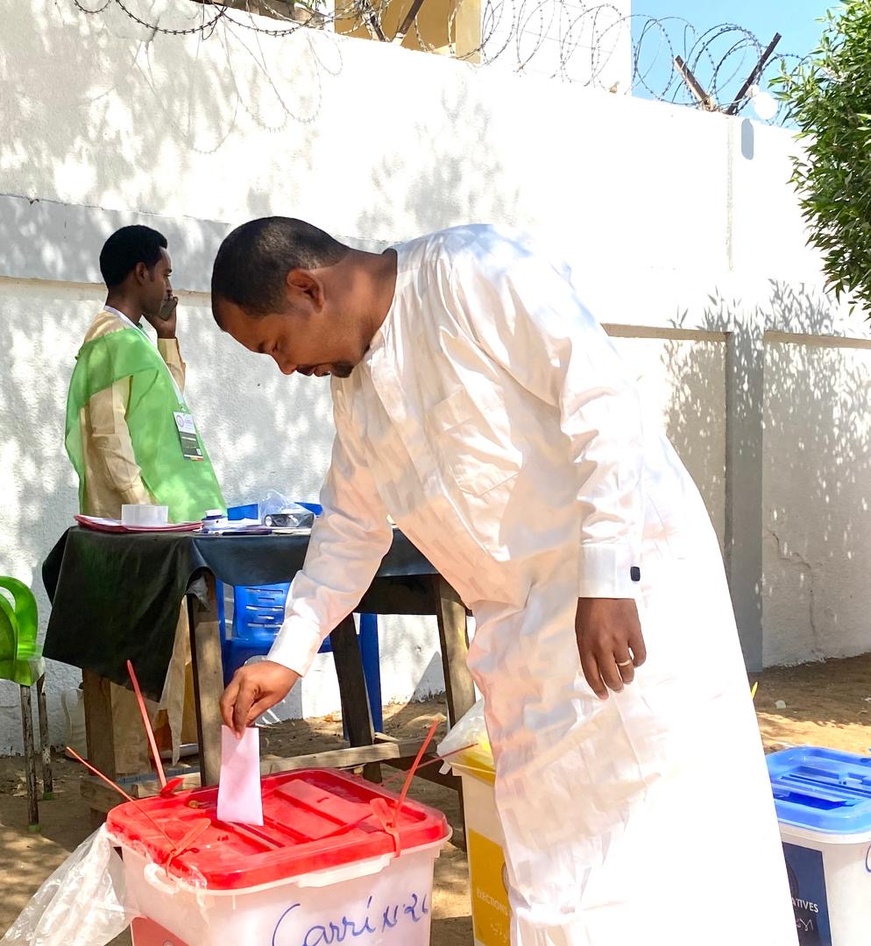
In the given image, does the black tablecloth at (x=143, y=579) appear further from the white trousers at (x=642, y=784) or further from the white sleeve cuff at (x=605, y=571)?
the white sleeve cuff at (x=605, y=571)

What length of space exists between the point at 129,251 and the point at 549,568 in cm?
305

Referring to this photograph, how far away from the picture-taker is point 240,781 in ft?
7.54

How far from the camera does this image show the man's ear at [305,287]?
2.03 metres

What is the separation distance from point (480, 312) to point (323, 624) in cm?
75

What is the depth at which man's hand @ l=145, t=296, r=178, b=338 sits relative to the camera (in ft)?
15.8

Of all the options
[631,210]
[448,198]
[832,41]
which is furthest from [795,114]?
[448,198]

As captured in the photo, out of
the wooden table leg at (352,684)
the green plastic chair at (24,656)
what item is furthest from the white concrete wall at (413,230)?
the wooden table leg at (352,684)

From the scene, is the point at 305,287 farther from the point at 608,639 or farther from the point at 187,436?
the point at 187,436

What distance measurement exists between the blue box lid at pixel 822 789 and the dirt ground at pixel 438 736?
43.0 inches

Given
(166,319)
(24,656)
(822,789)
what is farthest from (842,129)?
(24,656)

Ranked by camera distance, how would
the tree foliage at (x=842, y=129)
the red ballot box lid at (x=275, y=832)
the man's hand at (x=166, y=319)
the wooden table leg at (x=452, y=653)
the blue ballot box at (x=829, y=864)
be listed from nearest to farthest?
the red ballot box lid at (x=275, y=832) < the blue ballot box at (x=829, y=864) < the wooden table leg at (x=452, y=653) < the man's hand at (x=166, y=319) < the tree foliage at (x=842, y=129)

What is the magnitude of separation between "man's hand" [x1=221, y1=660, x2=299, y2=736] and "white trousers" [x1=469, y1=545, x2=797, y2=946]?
1.46ft

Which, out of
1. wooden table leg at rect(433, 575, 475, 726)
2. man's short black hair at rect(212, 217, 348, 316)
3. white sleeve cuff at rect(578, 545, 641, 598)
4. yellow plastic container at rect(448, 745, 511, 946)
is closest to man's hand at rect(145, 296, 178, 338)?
wooden table leg at rect(433, 575, 475, 726)

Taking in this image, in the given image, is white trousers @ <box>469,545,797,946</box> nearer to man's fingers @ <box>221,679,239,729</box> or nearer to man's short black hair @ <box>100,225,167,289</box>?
man's fingers @ <box>221,679,239,729</box>
